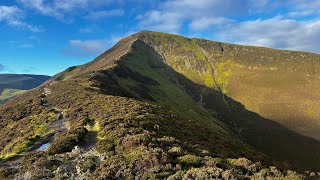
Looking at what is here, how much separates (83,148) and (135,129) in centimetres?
588

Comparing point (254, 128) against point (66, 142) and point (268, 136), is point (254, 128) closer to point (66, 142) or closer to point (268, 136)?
point (268, 136)

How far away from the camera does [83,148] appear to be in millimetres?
29031

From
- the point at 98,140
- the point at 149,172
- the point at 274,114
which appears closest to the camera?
the point at 149,172

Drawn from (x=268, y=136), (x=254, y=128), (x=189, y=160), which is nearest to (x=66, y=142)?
(x=189, y=160)

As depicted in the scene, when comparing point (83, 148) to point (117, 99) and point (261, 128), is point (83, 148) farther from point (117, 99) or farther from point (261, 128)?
point (261, 128)

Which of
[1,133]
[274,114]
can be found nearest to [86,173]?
[1,133]

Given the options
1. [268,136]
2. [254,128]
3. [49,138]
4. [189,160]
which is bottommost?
[268,136]

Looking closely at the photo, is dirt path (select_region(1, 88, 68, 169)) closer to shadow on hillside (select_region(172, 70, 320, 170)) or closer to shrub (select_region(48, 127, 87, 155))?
shrub (select_region(48, 127, 87, 155))

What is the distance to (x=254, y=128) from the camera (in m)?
140

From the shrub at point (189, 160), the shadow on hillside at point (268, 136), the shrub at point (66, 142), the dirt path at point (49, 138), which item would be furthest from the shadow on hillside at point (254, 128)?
the shrub at point (189, 160)

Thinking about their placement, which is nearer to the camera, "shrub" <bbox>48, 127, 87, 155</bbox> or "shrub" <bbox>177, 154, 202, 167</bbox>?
"shrub" <bbox>177, 154, 202, 167</bbox>

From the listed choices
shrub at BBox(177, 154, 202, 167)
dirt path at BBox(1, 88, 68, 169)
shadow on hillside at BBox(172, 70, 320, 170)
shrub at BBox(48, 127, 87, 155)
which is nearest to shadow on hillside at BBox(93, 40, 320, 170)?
shadow on hillside at BBox(172, 70, 320, 170)

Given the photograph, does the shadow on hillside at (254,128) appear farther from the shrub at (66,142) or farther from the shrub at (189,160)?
the shrub at (189,160)

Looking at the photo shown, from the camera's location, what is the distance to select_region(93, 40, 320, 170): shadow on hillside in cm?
8931
